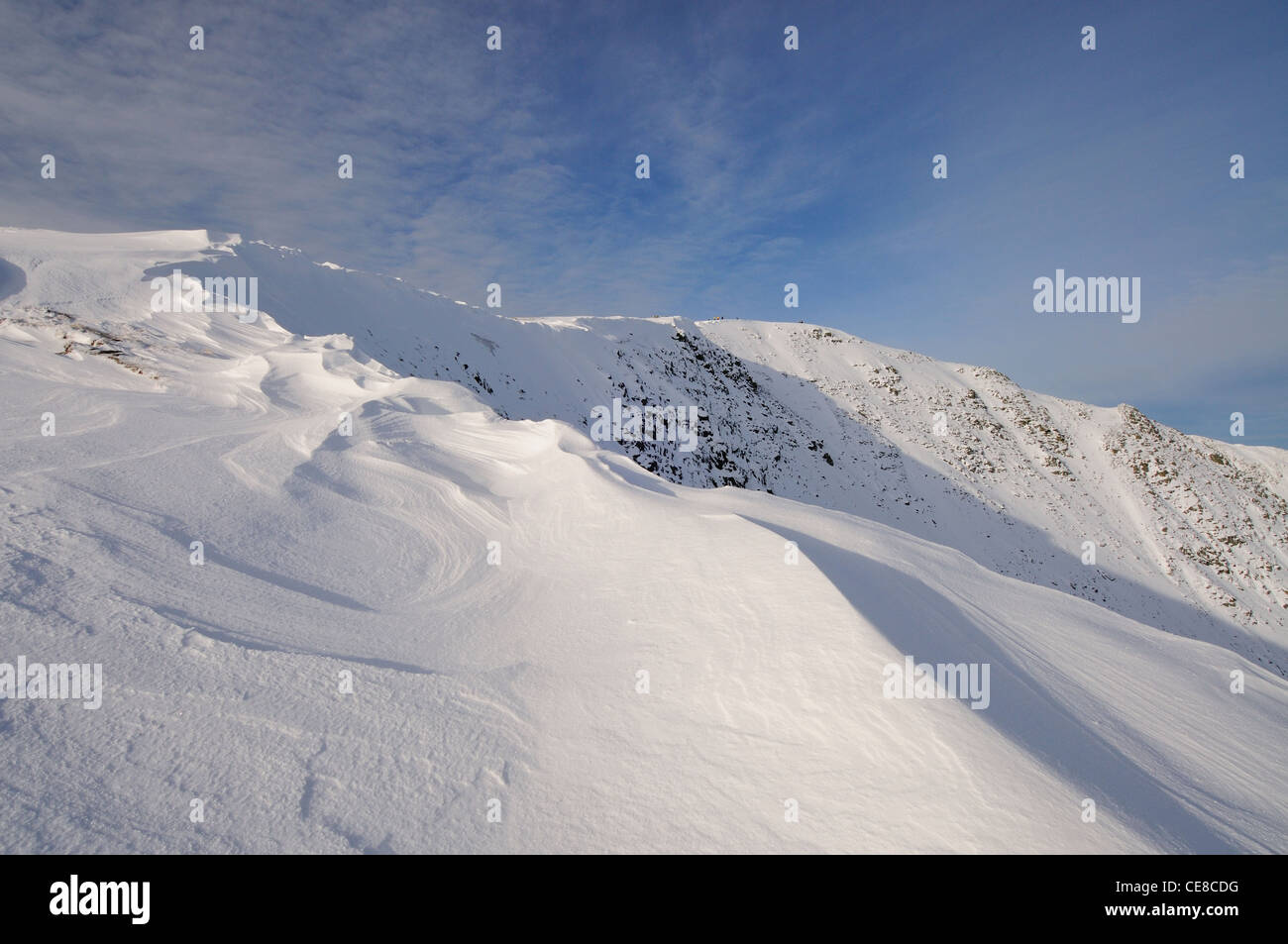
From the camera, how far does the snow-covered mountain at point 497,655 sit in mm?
2805

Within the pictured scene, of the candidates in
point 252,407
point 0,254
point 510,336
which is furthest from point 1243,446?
point 0,254

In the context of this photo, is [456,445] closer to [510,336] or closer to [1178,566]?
[510,336]

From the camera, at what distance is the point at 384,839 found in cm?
273

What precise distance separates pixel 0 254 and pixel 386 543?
49.2 feet

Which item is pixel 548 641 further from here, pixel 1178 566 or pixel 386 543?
pixel 1178 566

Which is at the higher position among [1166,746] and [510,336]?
[510,336]

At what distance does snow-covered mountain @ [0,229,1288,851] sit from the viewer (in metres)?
2.80

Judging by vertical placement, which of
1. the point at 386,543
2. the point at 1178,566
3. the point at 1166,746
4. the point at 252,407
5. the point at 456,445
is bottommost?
the point at 1178,566

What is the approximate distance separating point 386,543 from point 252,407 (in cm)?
502

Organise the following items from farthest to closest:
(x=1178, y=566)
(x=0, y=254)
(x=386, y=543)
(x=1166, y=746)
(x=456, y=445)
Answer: (x=1178, y=566) → (x=0, y=254) → (x=456, y=445) → (x=386, y=543) → (x=1166, y=746)

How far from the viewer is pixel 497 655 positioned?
4.54 m

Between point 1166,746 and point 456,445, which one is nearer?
point 1166,746

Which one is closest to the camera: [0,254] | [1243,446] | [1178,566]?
[0,254]

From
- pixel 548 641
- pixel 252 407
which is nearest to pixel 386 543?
pixel 548 641
